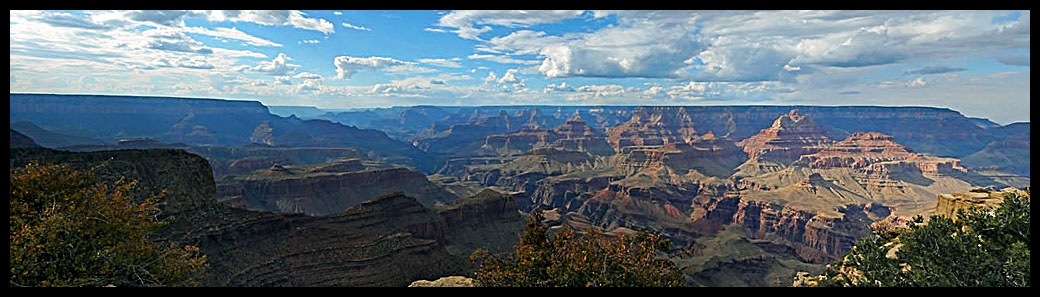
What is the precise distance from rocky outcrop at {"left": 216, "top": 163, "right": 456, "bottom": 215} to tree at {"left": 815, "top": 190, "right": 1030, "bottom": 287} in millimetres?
73864

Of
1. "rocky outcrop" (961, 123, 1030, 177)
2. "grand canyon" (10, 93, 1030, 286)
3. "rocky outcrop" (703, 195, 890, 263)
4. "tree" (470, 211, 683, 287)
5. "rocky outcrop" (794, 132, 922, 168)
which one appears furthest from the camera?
"rocky outcrop" (961, 123, 1030, 177)

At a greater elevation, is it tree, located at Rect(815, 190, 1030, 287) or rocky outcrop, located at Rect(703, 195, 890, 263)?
tree, located at Rect(815, 190, 1030, 287)

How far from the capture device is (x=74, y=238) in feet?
45.0

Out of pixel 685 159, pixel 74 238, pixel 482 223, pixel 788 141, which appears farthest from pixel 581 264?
pixel 788 141

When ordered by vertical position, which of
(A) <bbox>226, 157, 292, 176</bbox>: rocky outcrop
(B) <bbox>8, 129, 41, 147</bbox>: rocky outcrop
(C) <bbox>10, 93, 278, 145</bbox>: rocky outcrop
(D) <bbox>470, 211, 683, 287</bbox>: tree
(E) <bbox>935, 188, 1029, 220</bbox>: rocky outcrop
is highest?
(C) <bbox>10, 93, 278, 145</bbox>: rocky outcrop

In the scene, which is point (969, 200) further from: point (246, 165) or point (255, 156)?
point (255, 156)

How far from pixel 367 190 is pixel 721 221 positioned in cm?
7190

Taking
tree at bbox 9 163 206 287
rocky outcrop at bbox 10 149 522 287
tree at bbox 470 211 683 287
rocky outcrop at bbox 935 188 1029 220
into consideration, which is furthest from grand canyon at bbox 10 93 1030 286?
rocky outcrop at bbox 935 188 1029 220

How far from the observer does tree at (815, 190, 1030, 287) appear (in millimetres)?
10969

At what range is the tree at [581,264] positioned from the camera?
1273 cm

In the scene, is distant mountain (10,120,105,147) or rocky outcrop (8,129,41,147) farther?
distant mountain (10,120,105,147)

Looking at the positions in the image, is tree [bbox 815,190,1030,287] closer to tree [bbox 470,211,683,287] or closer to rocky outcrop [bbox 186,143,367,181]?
tree [bbox 470,211,683,287]

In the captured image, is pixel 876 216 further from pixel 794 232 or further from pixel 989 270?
pixel 989 270
